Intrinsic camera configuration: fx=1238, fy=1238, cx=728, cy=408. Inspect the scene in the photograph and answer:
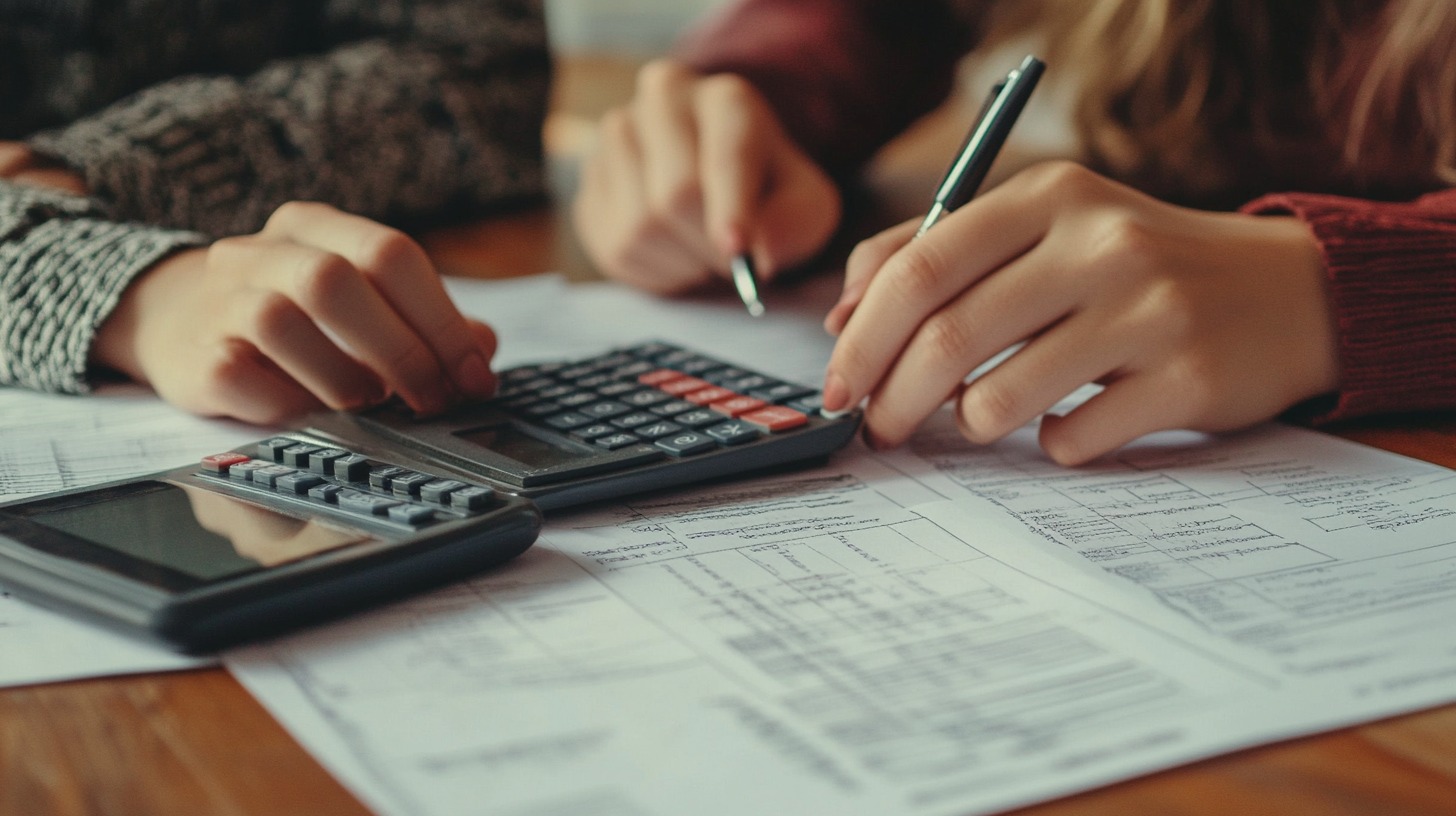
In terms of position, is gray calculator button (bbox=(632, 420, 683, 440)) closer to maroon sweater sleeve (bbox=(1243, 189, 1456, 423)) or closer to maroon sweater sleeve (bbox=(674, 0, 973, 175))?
maroon sweater sleeve (bbox=(1243, 189, 1456, 423))

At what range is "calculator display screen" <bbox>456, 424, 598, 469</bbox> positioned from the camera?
16.6 inches

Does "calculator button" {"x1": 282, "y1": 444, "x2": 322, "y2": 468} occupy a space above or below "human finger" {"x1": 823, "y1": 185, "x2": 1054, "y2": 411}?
below

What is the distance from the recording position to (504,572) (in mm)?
365

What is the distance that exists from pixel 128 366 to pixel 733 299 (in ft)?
1.11

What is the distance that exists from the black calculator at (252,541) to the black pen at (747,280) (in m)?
0.29

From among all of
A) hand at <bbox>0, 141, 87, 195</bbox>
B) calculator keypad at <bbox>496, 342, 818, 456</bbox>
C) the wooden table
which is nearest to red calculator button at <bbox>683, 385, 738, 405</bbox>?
calculator keypad at <bbox>496, 342, 818, 456</bbox>

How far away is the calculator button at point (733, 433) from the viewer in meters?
0.44

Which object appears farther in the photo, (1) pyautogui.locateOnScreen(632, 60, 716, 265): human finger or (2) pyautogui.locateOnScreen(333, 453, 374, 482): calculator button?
(1) pyautogui.locateOnScreen(632, 60, 716, 265): human finger

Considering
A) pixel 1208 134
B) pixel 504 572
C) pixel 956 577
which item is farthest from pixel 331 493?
pixel 1208 134

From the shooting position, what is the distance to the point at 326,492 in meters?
0.38

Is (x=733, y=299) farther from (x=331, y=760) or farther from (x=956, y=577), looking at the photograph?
(x=331, y=760)

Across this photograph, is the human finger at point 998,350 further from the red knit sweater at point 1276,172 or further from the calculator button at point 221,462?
the calculator button at point 221,462

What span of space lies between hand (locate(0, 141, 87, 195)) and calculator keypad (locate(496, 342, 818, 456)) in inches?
12.9

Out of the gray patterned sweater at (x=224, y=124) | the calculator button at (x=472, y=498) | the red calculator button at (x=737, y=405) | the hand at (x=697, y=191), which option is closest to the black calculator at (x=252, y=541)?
the calculator button at (x=472, y=498)
